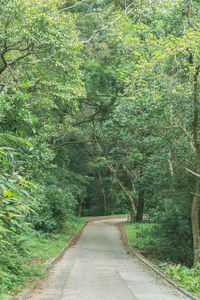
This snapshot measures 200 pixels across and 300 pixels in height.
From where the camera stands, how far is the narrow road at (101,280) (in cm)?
774

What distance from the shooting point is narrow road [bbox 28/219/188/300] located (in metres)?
7.74

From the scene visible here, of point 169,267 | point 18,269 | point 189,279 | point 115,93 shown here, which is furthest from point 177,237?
point 115,93

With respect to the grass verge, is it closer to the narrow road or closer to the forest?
the narrow road

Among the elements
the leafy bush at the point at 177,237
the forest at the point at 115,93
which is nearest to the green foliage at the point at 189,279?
the forest at the point at 115,93

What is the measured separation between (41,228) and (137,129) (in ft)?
29.4

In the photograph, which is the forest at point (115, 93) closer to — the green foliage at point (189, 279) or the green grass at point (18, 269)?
the green grass at point (18, 269)

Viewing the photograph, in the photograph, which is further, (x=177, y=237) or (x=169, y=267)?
(x=177, y=237)

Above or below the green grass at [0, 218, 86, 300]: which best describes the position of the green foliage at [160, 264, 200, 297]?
below

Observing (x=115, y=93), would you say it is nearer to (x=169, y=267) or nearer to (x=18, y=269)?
(x=169, y=267)

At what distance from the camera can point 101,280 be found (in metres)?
9.45

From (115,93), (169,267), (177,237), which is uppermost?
(115,93)

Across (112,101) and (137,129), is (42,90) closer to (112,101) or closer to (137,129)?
(137,129)

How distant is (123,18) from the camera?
17.0 meters

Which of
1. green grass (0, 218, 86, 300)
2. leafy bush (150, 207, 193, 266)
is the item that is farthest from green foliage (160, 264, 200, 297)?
green grass (0, 218, 86, 300)
